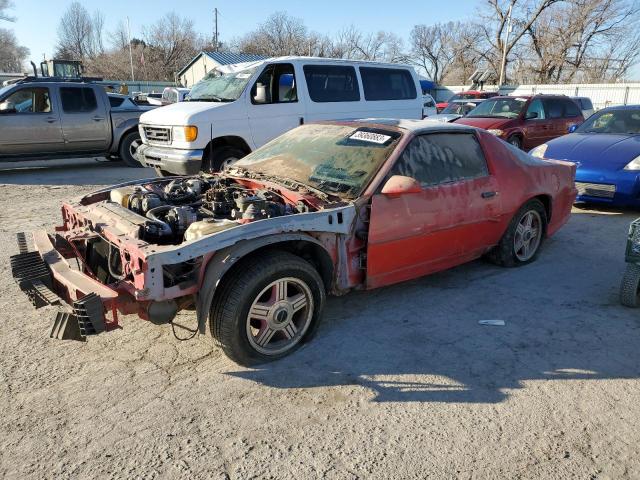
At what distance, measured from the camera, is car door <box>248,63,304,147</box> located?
27.5 ft

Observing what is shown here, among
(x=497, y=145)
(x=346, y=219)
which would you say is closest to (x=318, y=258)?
(x=346, y=219)

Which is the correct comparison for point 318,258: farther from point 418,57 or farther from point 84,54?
point 84,54

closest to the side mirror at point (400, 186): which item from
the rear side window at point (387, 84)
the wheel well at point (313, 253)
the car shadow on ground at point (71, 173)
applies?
the wheel well at point (313, 253)

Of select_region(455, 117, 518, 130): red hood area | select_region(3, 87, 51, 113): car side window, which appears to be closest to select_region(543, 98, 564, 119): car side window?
select_region(455, 117, 518, 130): red hood area

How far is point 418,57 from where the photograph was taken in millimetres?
71750

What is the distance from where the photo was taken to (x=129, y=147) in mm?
11906

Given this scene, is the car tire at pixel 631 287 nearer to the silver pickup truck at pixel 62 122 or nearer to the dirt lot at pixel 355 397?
the dirt lot at pixel 355 397

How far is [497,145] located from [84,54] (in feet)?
271

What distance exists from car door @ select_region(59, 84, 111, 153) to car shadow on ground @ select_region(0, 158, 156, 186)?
0.62 metres

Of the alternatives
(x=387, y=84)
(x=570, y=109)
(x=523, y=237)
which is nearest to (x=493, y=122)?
(x=570, y=109)

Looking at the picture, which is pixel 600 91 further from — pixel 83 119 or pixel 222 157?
pixel 83 119

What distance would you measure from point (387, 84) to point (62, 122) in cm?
695

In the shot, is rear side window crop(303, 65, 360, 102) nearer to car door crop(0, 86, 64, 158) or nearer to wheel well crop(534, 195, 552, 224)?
wheel well crop(534, 195, 552, 224)

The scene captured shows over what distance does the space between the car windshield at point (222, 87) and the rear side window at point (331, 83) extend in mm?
1058
